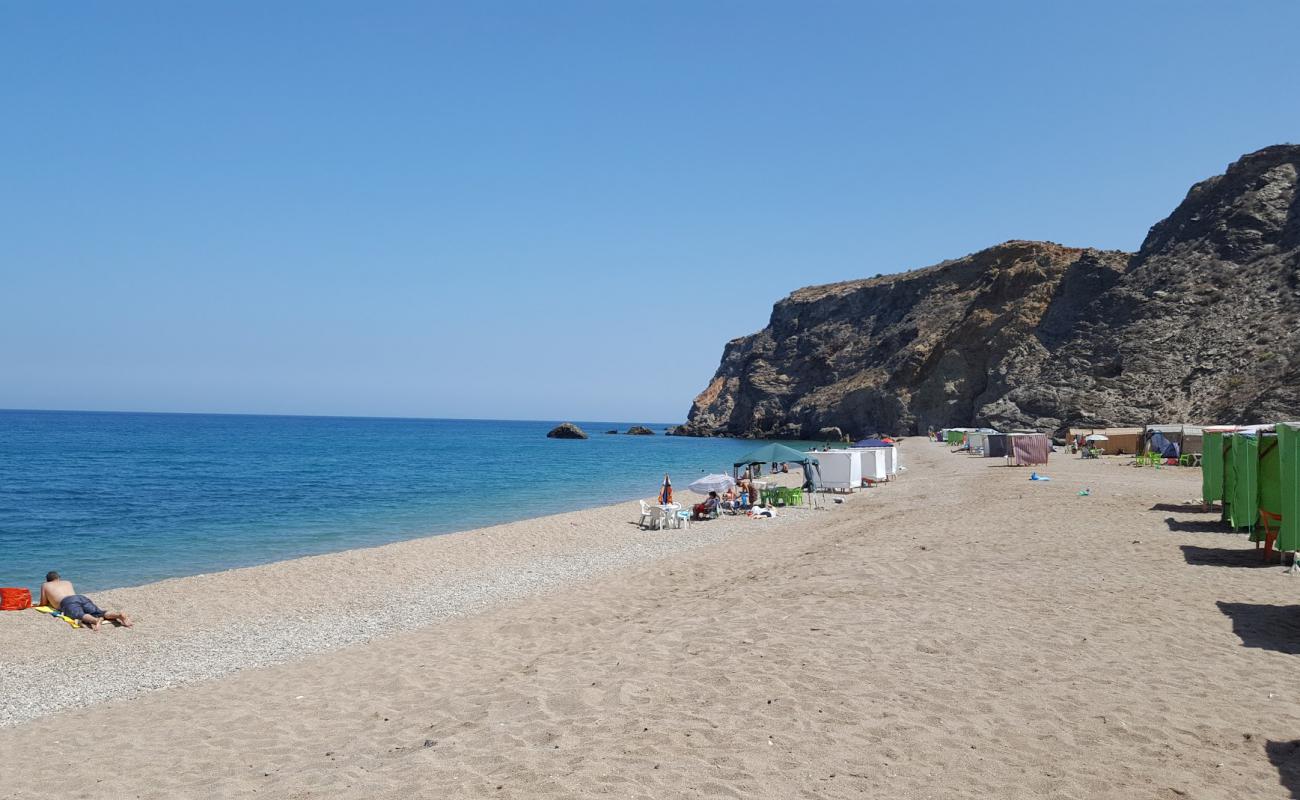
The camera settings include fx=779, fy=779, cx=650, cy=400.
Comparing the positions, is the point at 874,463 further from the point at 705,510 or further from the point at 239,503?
the point at 239,503

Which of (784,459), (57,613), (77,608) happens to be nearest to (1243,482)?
(784,459)

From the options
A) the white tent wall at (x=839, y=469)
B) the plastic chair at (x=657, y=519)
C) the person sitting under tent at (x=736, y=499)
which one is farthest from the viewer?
the white tent wall at (x=839, y=469)

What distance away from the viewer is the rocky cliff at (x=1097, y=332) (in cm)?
4928

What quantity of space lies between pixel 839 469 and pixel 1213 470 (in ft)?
41.3

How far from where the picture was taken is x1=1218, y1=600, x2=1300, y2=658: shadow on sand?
22.4 feet

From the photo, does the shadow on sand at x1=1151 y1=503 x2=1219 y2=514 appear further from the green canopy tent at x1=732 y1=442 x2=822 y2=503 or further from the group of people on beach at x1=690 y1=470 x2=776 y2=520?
the green canopy tent at x1=732 y1=442 x2=822 y2=503

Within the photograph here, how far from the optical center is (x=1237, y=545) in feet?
39.9

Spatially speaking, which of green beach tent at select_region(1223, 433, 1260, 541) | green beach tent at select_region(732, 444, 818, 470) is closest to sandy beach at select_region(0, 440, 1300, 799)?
green beach tent at select_region(1223, 433, 1260, 541)

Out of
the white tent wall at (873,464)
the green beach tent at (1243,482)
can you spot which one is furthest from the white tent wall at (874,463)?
the green beach tent at (1243,482)

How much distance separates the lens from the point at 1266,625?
24.4ft

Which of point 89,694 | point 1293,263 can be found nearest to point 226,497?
point 89,694

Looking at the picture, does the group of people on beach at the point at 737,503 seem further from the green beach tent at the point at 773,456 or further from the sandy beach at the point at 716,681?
the sandy beach at the point at 716,681

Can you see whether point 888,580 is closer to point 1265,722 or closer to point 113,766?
point 1265,722

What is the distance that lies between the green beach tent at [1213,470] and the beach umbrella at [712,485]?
11382mm
